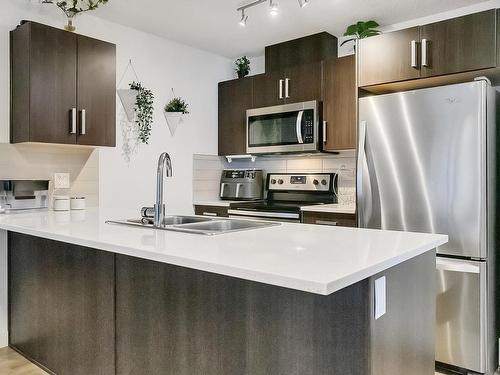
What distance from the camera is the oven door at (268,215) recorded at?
11.0 ft

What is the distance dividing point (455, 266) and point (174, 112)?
2.54m

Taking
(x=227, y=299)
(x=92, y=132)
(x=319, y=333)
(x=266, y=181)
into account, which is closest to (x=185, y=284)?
(x=227, y=299)

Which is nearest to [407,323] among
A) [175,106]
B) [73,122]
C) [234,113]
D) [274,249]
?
[274,249]

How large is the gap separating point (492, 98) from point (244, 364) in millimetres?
2066

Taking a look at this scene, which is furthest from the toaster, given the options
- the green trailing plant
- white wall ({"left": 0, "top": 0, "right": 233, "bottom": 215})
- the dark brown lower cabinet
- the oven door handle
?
the dark brown lower cabinet

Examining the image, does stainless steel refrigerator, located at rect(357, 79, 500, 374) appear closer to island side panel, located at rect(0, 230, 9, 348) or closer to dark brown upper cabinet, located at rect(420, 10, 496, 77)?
dark brown upper cabinet, located at rect(420, 10, 496, 77)

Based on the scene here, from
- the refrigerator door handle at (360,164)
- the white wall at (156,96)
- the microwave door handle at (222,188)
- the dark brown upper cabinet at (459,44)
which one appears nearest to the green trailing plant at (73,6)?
the white wall at (156,96)

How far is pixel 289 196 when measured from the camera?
13.2 ft

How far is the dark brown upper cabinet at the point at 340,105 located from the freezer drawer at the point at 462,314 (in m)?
1.26

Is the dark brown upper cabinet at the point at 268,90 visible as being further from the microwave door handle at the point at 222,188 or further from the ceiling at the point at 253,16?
the microwave door handle at the point at 222,188

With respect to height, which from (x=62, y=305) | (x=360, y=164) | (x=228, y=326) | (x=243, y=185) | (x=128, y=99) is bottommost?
(x=62, y=305)

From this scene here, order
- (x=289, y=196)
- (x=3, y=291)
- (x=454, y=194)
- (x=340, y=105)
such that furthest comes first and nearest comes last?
(x=289, y=196) → (x=340, y=105) → (x=3, y=291) → (x=454, y=194)

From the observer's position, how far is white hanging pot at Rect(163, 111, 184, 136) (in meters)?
3.76

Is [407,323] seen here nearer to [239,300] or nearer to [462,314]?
[239,300]
